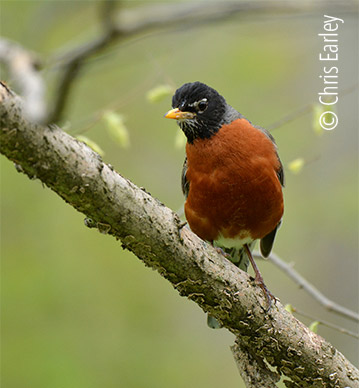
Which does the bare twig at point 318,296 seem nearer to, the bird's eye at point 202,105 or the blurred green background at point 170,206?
the bird's eye at point 202,105

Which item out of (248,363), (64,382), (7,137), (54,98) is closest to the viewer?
(54,98)

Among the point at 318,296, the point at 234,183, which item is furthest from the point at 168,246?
the point at 318,296

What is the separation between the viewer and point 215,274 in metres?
3.32

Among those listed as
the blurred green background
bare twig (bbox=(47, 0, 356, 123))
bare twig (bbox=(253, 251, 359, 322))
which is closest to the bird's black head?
bare twig (bbox=(47, 0, 356, 123))

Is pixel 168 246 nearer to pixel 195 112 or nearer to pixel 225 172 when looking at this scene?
pixel 225 172

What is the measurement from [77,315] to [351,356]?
3.92m

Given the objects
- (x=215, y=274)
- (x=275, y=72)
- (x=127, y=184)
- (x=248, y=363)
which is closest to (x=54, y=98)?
(x=127, y=184)

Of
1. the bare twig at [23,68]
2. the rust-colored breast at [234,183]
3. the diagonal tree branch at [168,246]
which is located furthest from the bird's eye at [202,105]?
the diagonal tree branch at [168,246]

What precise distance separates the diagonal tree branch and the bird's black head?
4.62ft

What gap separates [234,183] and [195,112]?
2.34 ft

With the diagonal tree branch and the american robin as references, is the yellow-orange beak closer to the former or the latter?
the american robin

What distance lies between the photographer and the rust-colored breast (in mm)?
4312

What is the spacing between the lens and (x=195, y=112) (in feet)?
15.0

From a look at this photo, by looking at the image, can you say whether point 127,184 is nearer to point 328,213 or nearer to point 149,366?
point 149,366
